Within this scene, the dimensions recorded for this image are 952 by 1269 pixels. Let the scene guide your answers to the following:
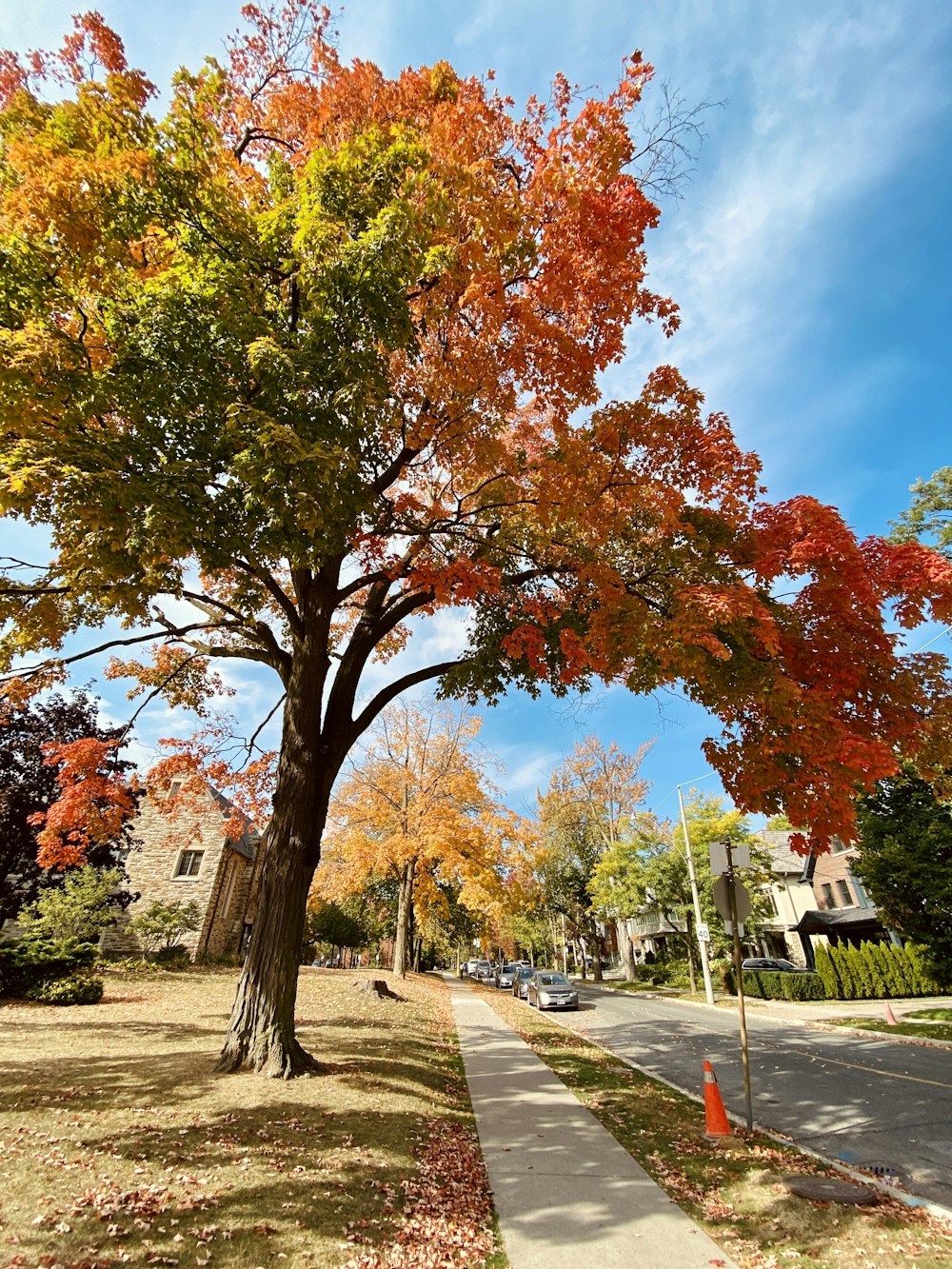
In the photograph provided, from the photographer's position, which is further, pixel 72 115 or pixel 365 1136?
pixel 365 1136

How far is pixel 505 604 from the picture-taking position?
10.4 m

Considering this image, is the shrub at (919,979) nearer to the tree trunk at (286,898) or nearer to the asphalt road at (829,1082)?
the asphalt road at (829,1082)

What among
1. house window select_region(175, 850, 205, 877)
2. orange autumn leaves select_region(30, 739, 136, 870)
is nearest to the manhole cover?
orange autumn leaves select_region(30, 739, 136, 870)

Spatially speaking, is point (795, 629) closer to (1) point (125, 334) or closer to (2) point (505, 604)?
(2) point (505, 604)

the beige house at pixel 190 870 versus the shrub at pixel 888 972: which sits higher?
the beige house at pixel 190 870

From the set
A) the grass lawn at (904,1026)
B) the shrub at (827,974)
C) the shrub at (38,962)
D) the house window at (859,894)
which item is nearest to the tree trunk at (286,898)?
the shrub at (38,962)

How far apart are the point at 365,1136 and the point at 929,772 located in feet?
25.1

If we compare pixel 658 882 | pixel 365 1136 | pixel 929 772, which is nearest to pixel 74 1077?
pixel 365 1136

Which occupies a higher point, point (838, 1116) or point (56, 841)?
point (56, 841)

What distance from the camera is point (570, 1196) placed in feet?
17.8

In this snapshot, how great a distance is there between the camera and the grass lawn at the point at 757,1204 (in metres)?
4.46

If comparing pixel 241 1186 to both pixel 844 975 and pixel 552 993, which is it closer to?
pixel 552 993

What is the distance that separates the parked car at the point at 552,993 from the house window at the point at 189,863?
15428 millimetres

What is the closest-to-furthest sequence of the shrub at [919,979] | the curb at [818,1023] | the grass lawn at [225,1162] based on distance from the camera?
the grass lawn at [225,1162] < the curb at [818,1023] < the shrub at [919,979]
